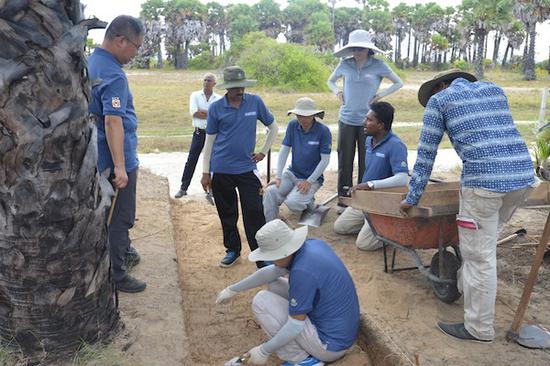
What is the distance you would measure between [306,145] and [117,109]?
2.38 m

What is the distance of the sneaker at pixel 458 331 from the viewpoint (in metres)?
3.33

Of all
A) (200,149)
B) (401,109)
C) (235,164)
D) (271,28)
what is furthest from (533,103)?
(271,28)

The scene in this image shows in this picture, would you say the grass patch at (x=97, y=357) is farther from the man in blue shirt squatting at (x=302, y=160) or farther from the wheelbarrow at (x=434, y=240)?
the man in blue shirt squatting at (x=302, y=160)

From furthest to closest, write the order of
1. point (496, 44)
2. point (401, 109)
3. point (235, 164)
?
point (496, 44), point (401, 109), point (235, 164)

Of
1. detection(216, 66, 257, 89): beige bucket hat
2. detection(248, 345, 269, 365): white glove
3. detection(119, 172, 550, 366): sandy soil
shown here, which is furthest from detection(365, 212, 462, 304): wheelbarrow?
detection(216, 66, 257, 89): beige bucket hat

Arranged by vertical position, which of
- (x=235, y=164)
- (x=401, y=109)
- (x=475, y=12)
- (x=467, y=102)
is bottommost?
(x=401, y=109)

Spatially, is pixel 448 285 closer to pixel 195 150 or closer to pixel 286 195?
pixel 286 195

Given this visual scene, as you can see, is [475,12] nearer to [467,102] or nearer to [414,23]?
[414,23]

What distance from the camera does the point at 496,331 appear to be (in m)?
3.46

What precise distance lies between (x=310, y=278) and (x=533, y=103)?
66.5 feet

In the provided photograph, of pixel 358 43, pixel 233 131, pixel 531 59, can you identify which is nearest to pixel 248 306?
pixel 233 131

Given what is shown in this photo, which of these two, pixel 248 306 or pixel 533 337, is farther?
pixel 248 306

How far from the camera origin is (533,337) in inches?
130

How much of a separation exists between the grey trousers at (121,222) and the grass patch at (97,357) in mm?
897
